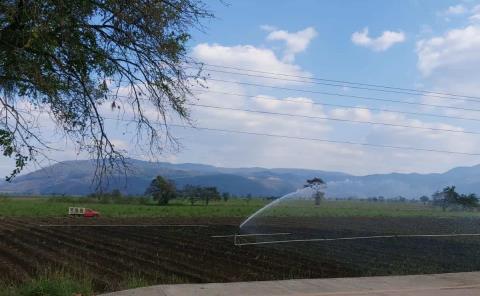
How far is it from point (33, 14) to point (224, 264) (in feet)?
31.3

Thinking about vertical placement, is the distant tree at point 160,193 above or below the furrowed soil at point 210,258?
above

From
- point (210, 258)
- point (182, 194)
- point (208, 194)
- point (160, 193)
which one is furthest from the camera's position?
point (208, 194)

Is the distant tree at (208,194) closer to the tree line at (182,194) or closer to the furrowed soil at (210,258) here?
the tree line at (182,194)

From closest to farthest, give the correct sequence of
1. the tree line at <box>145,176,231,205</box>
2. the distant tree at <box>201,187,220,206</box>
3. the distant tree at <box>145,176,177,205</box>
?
the distant tree at <box>145,176,177,205</box>, the tree line at <box>145,176,231,205</box>, the distant tree at <box>201,187,220,206</box>

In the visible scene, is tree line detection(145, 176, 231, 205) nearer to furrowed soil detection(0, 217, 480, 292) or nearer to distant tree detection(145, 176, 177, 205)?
distant tree detection(145, 176, 177, 205)

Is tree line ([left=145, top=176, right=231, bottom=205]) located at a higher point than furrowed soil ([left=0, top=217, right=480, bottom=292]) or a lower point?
higher

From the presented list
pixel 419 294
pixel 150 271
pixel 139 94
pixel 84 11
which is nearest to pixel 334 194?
pixel 150 271

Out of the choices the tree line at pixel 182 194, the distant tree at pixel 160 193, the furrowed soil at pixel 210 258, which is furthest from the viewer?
the tree line at pixel 182 194

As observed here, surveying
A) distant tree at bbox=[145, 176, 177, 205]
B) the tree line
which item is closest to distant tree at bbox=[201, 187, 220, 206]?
the tree line

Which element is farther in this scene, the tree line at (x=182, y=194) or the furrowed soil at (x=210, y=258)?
the tree line at (x=182, y=194)

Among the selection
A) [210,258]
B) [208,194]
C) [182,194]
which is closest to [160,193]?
[182,194]

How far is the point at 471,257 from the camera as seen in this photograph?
1934 cm

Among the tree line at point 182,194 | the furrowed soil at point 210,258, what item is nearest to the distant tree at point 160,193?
the tree line at point 182,194

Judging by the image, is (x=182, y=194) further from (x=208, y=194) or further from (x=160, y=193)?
(x=160, y=193)
